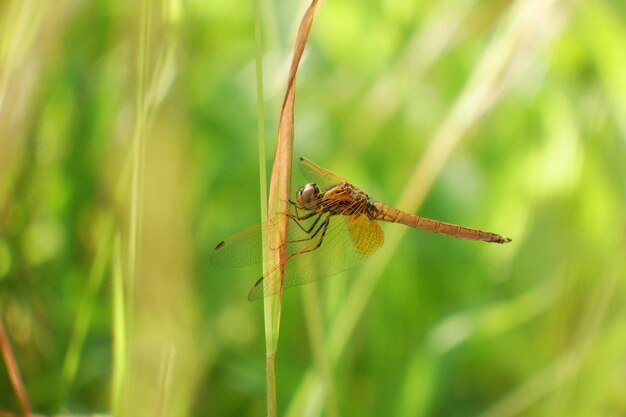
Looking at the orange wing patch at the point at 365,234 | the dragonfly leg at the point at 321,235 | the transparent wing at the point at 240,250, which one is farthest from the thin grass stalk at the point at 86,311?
the orange wing patch at the point at 365,234

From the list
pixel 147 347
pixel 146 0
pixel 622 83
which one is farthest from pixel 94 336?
pixel 622 83

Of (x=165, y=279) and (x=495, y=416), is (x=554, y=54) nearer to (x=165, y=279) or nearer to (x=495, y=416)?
(x=495, y=416)

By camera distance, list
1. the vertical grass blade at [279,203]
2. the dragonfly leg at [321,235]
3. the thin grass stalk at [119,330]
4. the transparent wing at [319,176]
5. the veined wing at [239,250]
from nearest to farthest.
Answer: the vertical grass blade at [279,203] → the thin grass stalk at [119,330] → the veined wing at [239,250] → the dragonfly leg at [321,235] → the transparent wing at [319,176]

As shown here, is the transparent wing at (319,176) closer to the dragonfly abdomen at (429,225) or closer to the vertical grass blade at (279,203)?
the dragonfly abdomen at (429,225)

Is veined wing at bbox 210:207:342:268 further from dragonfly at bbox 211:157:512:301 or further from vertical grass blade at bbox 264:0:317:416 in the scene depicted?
vertical grass blade at bbox 264:0:317:416

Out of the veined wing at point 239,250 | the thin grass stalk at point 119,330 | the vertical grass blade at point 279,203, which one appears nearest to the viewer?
the vertical grass blade at point 279,203

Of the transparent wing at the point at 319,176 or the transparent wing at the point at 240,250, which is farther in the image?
the transparent wing at the point at 319,176

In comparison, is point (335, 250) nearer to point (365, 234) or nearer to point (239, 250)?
point (365, 234)
